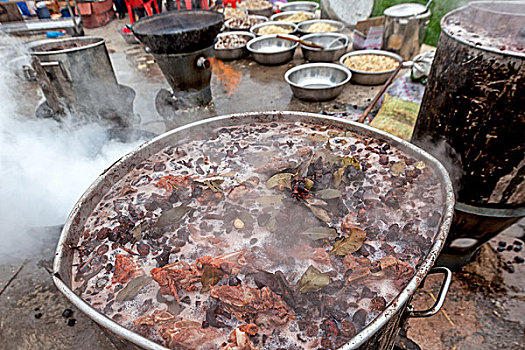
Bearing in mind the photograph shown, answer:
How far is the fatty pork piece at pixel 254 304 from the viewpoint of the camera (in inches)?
58.6

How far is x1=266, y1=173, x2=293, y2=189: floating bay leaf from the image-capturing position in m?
2.18

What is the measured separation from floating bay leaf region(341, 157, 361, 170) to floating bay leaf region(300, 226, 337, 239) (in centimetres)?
62

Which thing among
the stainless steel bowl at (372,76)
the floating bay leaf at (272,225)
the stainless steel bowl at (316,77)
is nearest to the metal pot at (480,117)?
the floating bay leaf at (272,225)

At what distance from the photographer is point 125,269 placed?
5.83 feet

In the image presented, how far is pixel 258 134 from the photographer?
2812mm

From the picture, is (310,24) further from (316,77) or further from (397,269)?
(397,269)

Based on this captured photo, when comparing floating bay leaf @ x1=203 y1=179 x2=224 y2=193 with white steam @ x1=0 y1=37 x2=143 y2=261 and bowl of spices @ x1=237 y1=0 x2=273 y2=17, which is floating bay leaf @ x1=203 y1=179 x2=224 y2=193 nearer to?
white steam @ x1=0 y1=37 x2=143 y2=261

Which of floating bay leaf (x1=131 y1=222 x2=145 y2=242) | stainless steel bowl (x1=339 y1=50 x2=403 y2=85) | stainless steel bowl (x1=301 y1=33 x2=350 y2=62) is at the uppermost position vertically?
floating bay leaf (x1=131 y1=222 x2=145 y2=242)

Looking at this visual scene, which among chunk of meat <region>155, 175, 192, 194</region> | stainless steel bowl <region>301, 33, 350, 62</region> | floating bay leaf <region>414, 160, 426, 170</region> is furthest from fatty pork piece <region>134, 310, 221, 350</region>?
stainless steel bowl <region>301, 33, 350, 62</region>

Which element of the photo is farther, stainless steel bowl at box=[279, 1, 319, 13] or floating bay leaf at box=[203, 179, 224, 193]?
stainless steel bowl at box=[279, 1, 319, 13]

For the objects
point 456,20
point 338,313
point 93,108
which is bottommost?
point 93,108

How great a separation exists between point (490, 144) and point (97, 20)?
14.4 metres

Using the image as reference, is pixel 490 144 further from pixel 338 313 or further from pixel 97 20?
pixel 97 20

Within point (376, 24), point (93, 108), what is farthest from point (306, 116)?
point (376, 24)
